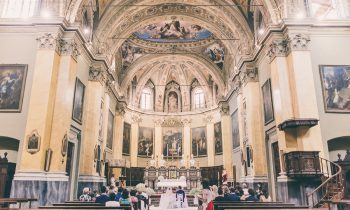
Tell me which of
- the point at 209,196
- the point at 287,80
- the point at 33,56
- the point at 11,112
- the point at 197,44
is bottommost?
the point at 209,196

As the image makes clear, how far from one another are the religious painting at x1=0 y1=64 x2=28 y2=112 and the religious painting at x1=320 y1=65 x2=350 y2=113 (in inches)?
494

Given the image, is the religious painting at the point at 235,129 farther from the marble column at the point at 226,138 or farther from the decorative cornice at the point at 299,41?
the decorative cornice at the point at 299,41

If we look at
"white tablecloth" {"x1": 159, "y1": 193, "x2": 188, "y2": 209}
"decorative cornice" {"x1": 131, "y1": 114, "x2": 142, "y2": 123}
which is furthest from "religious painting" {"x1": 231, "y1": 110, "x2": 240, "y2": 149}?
"decorative cornice" {"x1": 131, "y1": 114, "x2": 142, "y2": 123}

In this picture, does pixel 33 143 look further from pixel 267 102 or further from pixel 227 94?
pixel 227 94

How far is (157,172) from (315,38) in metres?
15.9

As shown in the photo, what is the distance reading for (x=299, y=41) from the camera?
12039mm

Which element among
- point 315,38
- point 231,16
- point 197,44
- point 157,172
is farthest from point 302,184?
point 197,44

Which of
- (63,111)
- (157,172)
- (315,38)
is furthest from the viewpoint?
(157,172)

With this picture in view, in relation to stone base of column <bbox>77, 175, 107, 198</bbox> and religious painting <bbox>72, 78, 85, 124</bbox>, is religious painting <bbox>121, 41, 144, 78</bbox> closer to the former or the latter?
religious painting <bbox>72, 78, 85, 124</bbox>

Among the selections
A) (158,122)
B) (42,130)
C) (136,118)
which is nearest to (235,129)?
(158,122)

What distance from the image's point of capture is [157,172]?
2356cm

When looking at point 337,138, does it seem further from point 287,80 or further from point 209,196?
point 209,196

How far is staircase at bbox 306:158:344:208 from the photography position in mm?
8825

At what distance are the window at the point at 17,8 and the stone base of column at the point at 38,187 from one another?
716cm
